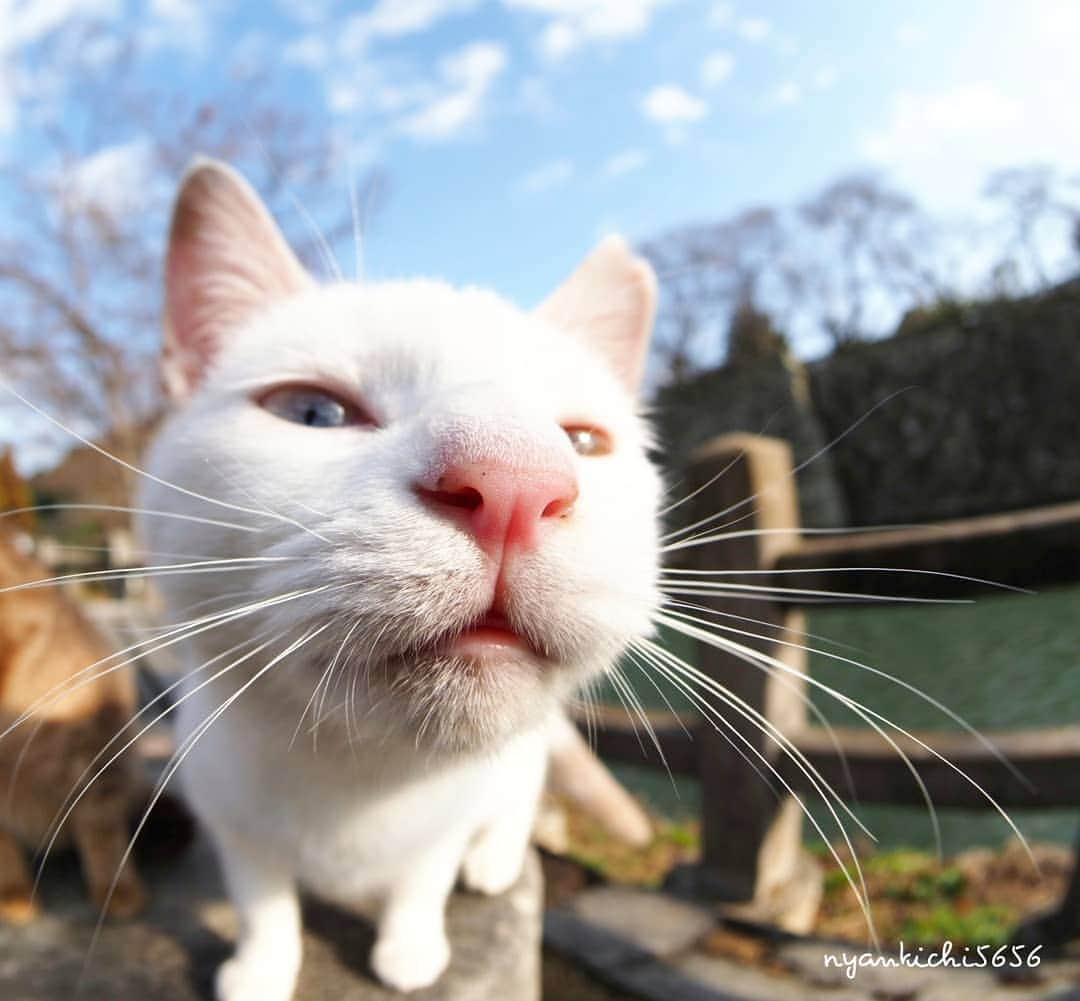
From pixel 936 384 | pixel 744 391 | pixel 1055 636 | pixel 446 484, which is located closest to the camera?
pixel 446 484

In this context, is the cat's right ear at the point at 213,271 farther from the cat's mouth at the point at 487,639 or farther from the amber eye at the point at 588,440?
the cat's mouth at the point at 487,639

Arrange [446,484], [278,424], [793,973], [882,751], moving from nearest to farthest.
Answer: [446,484] → [278,424] → [793,973] → [882,751]

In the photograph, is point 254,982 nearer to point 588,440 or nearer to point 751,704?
point 588,440

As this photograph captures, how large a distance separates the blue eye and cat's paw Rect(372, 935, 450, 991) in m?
0.75

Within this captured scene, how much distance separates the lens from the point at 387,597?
60 centimetres

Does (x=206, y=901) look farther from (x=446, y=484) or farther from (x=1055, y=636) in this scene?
(x=1055, y=636)

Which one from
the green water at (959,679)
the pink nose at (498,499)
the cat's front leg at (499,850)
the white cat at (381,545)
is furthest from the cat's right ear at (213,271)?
the green water at (959,679)

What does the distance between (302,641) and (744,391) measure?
13.3 meters

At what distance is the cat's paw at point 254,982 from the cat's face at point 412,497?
19.1 inches

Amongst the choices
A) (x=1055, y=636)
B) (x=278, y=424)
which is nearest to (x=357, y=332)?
(x=278, y=424)

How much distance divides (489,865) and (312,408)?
89 centimetres

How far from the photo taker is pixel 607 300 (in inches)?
44.5

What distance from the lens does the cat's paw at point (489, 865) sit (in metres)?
1.30

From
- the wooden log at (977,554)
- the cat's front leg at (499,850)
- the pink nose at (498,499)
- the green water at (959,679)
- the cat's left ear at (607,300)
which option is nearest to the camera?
the pink nose at (498,499)
